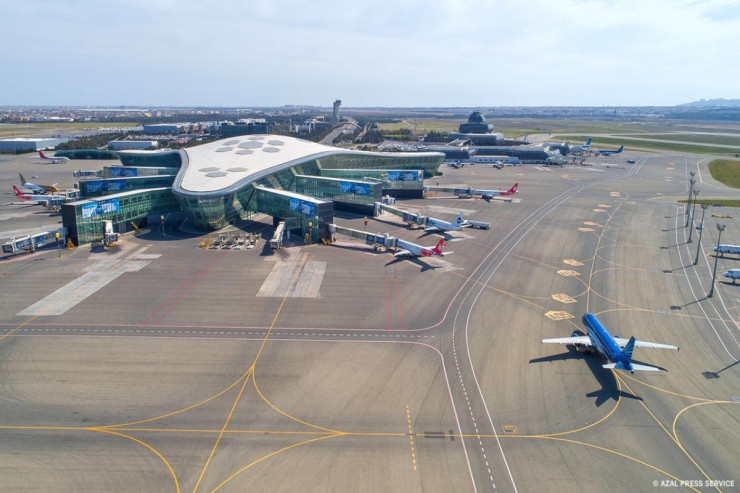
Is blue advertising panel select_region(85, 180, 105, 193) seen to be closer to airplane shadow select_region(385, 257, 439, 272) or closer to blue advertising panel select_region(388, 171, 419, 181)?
blue advertising panel select_region(388, 171, 419, 181)

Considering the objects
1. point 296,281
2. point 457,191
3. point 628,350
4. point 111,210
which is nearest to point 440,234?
point 296,281

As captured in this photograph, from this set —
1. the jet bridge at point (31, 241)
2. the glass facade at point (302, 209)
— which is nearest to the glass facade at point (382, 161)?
the glass facade at point (302, 209)

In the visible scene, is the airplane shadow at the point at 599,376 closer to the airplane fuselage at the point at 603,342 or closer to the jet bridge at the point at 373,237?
the airplane fuselage at the point at 603,342

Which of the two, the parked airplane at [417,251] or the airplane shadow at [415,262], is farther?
the parked airplane at [417,251]

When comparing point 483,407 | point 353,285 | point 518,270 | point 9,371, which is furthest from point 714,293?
point 9,371

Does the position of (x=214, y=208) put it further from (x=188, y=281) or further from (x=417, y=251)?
(x=417, y=251)
